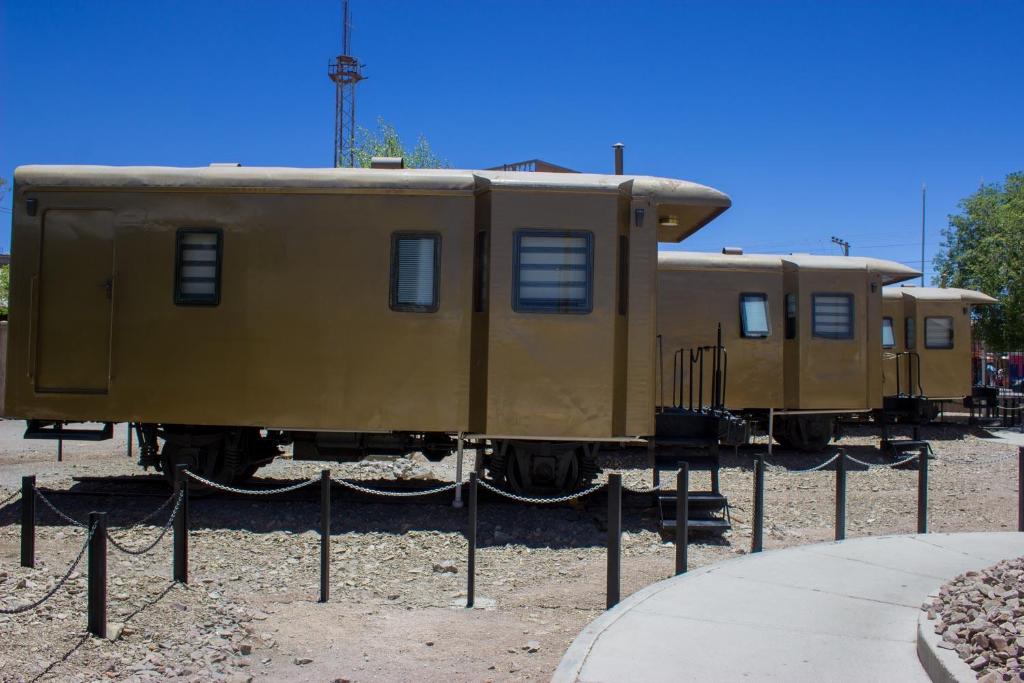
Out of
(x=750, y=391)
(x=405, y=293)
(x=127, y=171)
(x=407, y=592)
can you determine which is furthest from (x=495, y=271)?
(x=750, y=391)

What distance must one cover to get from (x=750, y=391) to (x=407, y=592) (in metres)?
8.81

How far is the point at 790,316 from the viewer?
575 inches

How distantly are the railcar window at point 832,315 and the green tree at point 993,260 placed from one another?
543 inches

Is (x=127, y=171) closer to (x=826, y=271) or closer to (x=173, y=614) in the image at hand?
(x=173, y=614)

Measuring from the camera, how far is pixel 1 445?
14.9 meters

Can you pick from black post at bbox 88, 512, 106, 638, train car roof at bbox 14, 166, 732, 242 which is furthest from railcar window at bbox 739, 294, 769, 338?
black post at bbox 88, 512, 106, 638

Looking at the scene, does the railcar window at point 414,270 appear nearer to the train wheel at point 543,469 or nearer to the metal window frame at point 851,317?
the train wheel at point 543,469

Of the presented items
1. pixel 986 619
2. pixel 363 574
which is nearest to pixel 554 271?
pixel 363 574

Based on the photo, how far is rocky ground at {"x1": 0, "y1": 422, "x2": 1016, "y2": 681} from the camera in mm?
5273

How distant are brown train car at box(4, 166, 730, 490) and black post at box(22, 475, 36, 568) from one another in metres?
2.29

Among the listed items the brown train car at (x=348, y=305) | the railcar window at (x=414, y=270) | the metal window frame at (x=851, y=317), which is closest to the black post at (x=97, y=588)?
the brown train car at (x=348, y=305)

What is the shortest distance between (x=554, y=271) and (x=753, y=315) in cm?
653

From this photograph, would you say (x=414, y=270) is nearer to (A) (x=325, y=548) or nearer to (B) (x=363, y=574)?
(B) (x=363, y=574)

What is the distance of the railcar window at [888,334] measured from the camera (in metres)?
18.8
